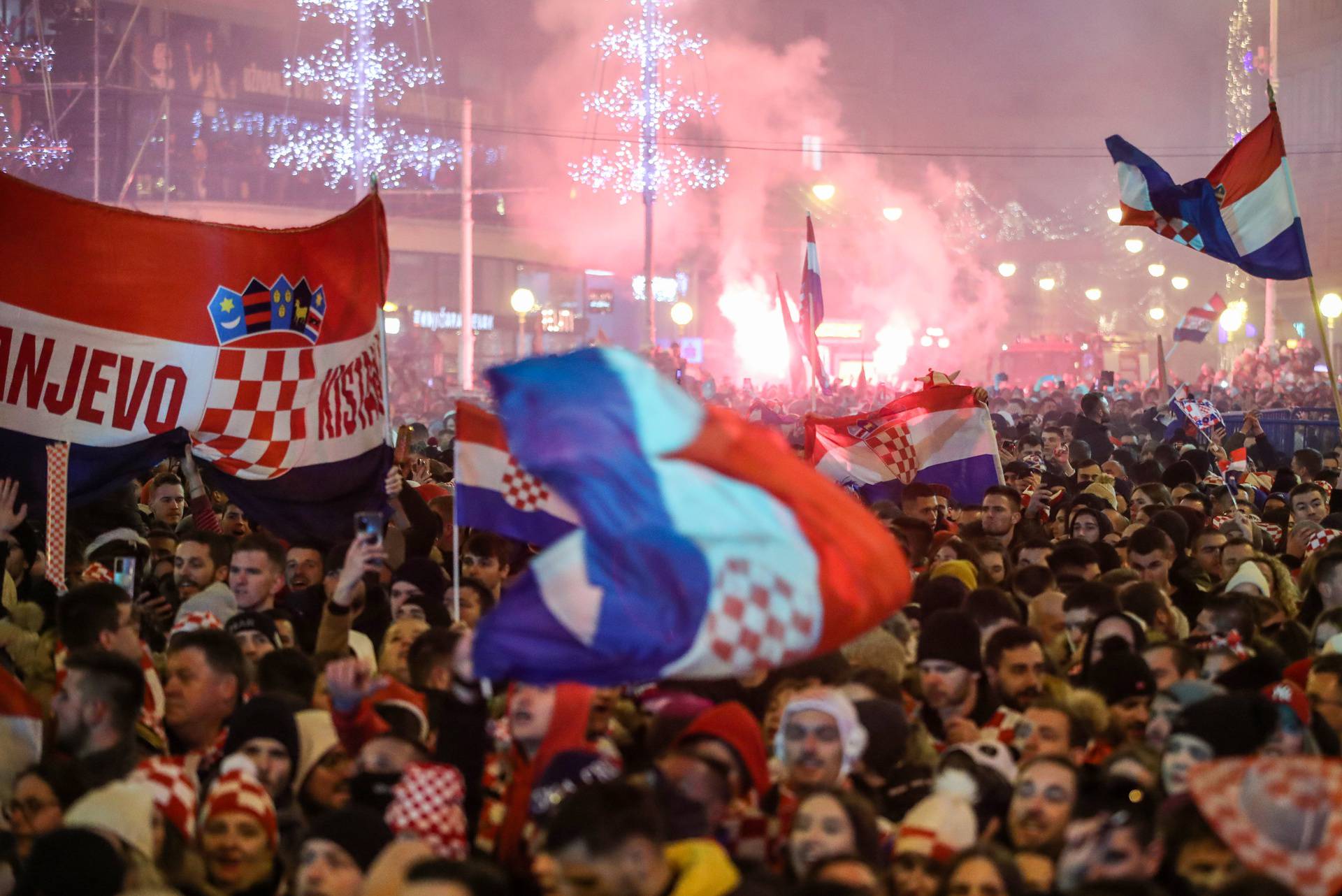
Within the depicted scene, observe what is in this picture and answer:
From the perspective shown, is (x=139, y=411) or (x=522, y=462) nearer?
(x=522, y=462)

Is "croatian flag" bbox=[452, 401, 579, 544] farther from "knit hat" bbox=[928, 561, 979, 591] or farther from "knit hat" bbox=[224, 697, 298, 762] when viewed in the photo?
"knit hat" bbox=[224, 697, 298, 762]

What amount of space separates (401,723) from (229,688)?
0.66m

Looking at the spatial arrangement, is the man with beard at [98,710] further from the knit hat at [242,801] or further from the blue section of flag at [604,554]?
the blue section of flag at [604,554]

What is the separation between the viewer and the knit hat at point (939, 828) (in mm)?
4043

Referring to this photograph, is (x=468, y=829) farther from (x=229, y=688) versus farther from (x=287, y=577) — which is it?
(x=287, y=577)

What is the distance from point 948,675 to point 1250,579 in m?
2.33

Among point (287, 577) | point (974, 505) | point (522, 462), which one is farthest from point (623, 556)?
point (974, 505)

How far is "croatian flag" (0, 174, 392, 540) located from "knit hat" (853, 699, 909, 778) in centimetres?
392

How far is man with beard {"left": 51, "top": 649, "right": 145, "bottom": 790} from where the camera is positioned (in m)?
4.82

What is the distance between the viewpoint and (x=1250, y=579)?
708 cm

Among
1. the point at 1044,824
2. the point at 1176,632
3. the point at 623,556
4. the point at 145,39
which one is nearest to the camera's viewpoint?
the point at 1044,824

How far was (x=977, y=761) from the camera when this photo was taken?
4.67 m

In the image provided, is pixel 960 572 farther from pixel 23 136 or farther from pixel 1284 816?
pixel 23 136

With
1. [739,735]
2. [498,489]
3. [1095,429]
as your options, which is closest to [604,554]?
[739,735]
